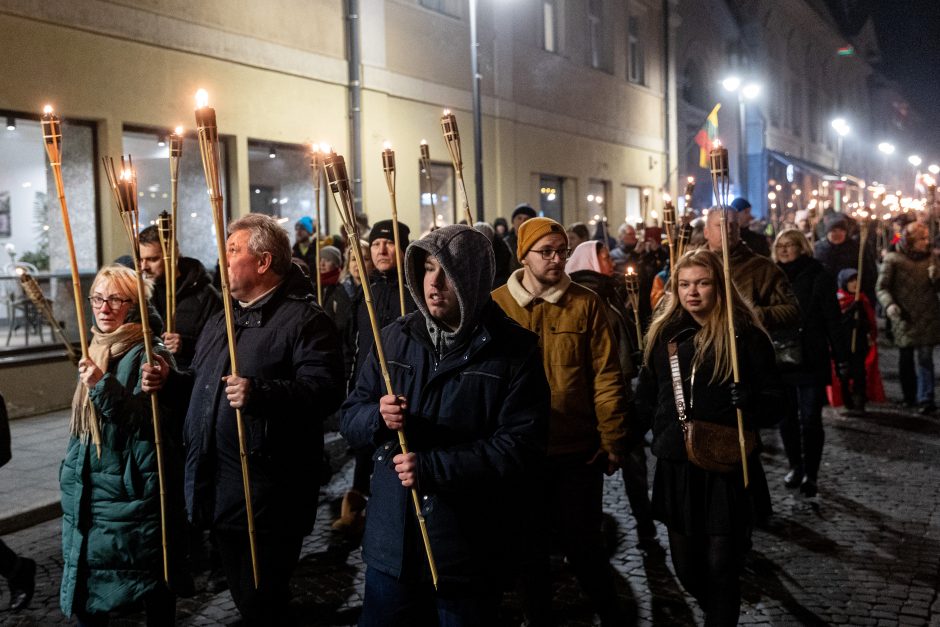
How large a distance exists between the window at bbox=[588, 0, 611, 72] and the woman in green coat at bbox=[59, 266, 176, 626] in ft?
69.0

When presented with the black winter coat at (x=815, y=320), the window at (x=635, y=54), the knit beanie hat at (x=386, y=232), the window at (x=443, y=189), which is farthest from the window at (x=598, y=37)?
the knit beanie hat at (x=386, y=232)

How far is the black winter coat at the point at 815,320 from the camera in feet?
22.9

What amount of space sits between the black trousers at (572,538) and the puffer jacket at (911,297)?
6904mm

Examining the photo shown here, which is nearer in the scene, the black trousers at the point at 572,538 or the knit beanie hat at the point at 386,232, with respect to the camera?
the black trousers at the point at 572,538

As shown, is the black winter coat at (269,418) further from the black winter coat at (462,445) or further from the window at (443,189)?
the window at (443,189)

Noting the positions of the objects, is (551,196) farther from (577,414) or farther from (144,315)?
(144,315)

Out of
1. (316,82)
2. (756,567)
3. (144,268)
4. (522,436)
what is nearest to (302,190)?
(316,82)

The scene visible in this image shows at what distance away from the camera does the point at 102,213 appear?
11.2 metres

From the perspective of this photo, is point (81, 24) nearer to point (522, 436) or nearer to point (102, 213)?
point (102, 213)

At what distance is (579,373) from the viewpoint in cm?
445

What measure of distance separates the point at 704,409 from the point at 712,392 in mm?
80

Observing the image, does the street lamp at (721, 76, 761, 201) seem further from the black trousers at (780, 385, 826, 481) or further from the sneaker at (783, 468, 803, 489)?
the sneaker at (783, 468, 803, 489)

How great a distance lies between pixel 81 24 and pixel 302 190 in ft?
15.1

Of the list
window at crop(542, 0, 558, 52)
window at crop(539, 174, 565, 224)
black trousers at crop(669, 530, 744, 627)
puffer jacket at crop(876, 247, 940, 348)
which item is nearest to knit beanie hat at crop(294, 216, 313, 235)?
puffer jacket at crop(876, 247, 940, 348)
